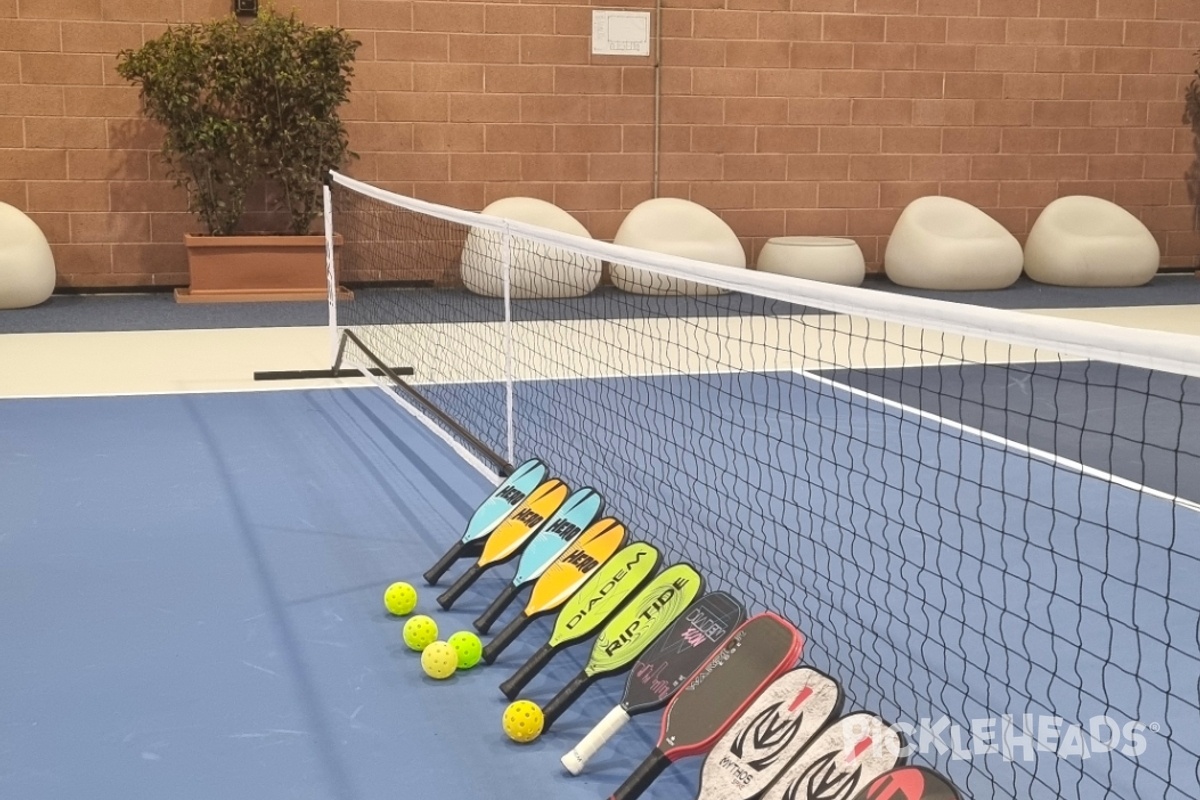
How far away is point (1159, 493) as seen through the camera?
4211mm

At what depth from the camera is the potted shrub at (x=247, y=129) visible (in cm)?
826

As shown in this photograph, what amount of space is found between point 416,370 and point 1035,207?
6530mm

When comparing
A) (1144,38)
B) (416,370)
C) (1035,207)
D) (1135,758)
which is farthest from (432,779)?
(1144,38)

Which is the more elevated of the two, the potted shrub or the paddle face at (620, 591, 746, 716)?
the potted shrub

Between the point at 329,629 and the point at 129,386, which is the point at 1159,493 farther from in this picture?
the point at 129,386

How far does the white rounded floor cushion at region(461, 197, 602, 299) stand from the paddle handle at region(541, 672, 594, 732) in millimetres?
6044

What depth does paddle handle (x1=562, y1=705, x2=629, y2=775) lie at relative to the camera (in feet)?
7.95

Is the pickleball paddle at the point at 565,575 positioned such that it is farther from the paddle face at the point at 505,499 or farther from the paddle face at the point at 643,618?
the paddle face at the point at 505,499

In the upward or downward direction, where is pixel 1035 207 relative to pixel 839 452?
upward

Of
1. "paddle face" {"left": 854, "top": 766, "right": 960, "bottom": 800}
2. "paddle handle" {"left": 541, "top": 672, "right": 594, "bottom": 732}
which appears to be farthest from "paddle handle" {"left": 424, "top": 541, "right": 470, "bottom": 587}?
"paddle face" {"left": 854, "top": 766, "right": 960, "bottom": 800}

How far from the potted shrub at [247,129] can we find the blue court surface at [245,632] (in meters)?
3.74

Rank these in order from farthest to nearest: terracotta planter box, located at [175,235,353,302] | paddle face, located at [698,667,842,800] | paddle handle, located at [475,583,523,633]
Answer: terracotta planter box, located at [175,235,353,302] → paddle handle, located at [475,583,523,633] → paddle face, located at [698,667,842,800]

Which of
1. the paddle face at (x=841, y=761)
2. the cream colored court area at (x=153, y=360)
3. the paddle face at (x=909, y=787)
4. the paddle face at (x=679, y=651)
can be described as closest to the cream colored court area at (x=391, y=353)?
the cream colored court area at (x=153, y=360)

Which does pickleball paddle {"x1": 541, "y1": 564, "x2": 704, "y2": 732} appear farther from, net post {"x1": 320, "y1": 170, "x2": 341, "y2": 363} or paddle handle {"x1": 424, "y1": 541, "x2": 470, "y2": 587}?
net post {"x1": 320, "y1": 170, "x2": 341, "y2": 363}
